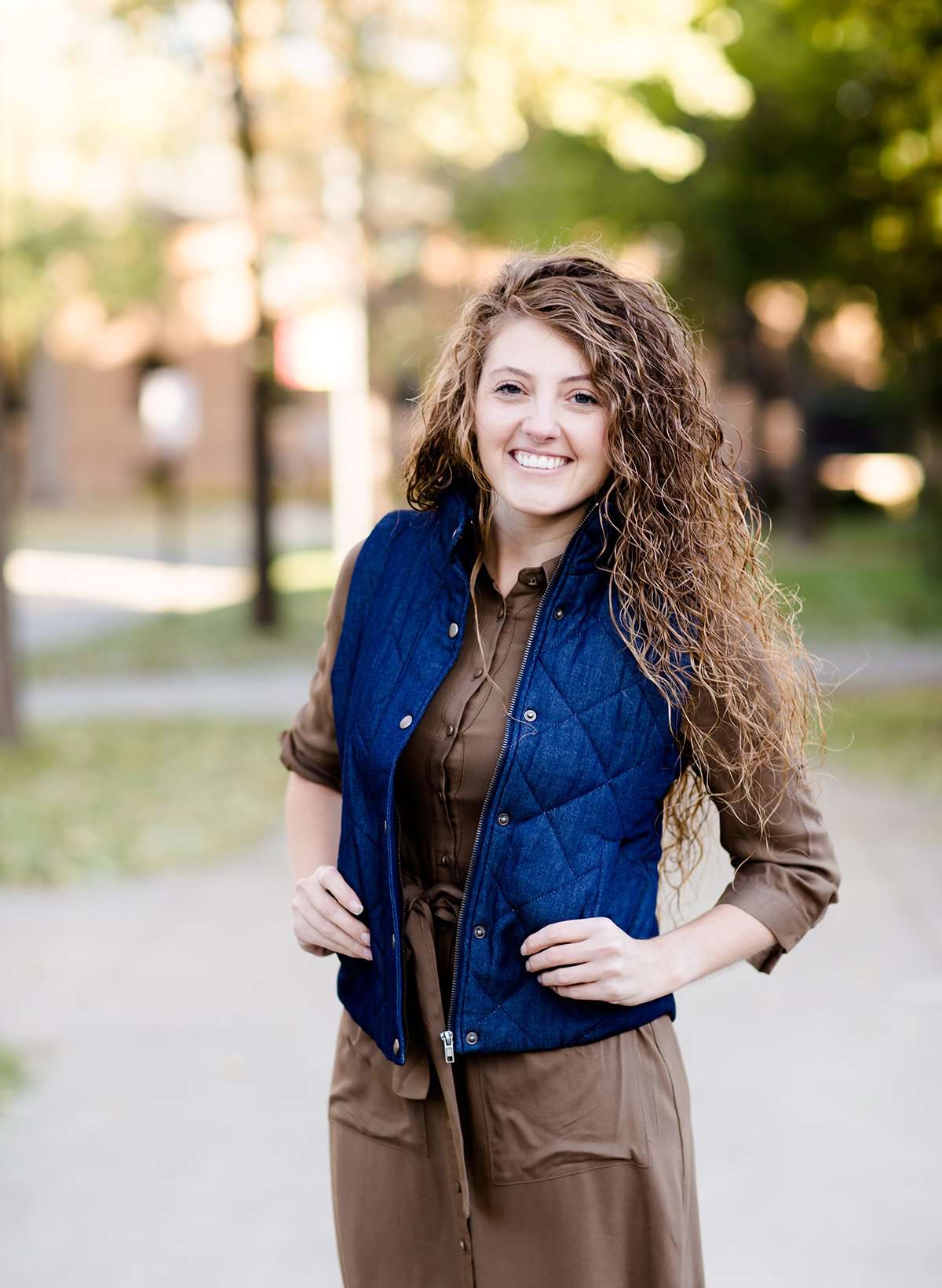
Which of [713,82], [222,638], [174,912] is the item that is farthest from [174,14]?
[174,912]

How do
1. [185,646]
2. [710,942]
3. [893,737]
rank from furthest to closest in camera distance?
[185,646], [893,737], [710,942]

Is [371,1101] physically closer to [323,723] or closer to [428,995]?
[428,995]

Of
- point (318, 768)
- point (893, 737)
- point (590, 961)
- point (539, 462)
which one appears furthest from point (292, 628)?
point (590, 961)

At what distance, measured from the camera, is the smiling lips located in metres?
1.99

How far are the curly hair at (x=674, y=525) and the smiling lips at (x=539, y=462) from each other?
0.07 m

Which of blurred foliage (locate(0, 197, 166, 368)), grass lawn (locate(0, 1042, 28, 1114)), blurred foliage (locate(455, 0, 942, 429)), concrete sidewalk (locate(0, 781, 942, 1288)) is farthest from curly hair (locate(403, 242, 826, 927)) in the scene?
blurred foliage (locate(0, 197, 166, 368))

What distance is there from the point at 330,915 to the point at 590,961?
1.17 ft

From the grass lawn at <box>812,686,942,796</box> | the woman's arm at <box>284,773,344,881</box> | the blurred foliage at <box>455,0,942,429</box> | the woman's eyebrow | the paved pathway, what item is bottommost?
the woman's arm at <box>284,773,344,881</box>

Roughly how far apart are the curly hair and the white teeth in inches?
2.8

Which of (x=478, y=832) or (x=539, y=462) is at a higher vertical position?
(x=539, y=462)

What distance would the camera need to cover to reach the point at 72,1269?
3.77 metres

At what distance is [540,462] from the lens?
6.52 feet

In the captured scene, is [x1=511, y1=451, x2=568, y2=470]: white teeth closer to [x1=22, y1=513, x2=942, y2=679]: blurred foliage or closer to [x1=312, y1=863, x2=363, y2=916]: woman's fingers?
[x1=312, y1=863, x2=363, y2=916]: woman's fingers

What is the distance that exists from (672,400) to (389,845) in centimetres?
70
